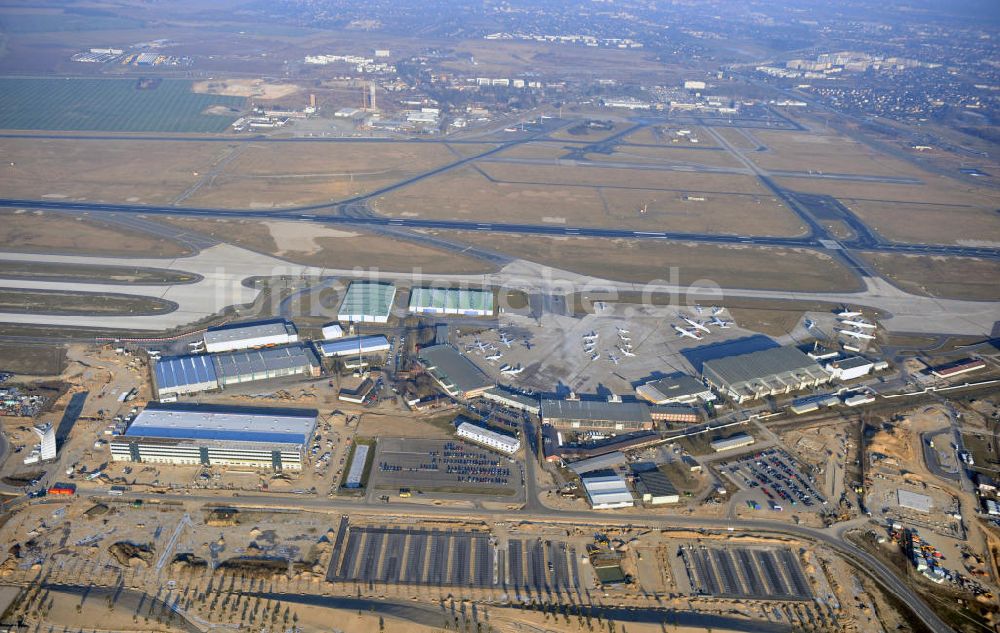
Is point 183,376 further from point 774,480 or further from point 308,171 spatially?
point 308,171

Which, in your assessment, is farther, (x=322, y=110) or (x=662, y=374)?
(x=322, y=110)

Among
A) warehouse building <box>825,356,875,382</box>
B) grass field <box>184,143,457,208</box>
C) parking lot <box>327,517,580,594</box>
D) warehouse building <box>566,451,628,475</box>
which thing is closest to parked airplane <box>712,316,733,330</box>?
warehouse building <box>825,356,875,382</box>

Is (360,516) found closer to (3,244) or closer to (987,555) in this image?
(987,555)

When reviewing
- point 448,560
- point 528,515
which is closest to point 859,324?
point 528,515

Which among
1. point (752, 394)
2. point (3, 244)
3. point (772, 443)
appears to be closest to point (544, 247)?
point (752, 394)

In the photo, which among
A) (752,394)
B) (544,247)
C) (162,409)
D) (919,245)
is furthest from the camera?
(919,245)

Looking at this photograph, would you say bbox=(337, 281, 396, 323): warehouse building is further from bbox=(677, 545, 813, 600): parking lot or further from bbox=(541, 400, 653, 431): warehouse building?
bbox=(677, 545, 813, 600): parking lot

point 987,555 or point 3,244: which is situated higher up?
point 3,244
